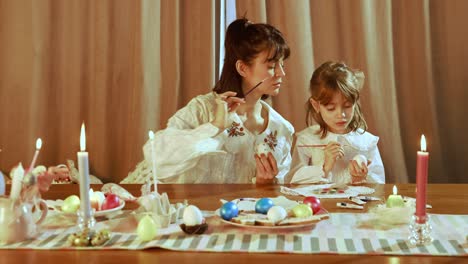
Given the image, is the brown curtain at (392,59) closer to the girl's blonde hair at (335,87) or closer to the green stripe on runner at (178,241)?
the girl's blonde hair at (335,87)

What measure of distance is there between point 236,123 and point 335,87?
366 mm

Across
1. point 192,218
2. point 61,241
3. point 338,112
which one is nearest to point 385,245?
point 192,218

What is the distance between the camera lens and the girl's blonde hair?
200 centimetres

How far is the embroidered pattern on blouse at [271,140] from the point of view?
6.88 ft

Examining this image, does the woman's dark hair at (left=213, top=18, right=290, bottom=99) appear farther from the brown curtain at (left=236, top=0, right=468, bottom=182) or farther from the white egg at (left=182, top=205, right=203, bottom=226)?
the white egg at (left=182, top=205, right=203, bottom=226)

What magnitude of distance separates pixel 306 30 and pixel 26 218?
1.64 m

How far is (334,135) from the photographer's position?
7.10ft

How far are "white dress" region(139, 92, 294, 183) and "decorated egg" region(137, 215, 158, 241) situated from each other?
0.78m

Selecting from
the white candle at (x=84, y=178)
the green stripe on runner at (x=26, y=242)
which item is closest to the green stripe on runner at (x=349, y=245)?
the white candle at (x=84, y=178)

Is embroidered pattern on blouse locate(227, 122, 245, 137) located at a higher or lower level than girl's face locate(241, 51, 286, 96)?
lower

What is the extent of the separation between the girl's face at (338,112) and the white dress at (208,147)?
18 cm

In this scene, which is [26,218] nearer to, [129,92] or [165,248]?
[165,248]

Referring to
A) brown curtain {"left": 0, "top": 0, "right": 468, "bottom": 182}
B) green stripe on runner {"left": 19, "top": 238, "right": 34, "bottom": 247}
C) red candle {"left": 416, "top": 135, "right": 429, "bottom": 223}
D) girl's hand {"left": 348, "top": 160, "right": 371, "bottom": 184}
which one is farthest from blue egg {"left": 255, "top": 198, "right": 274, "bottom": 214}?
brown curtain {"left": 0, "top": 0, "right": 468, "bottom": 182}

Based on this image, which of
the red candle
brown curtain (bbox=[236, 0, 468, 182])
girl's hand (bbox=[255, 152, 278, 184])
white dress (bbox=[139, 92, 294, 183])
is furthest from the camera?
brown curtain (bbox=[236, 0, 468, 182])
